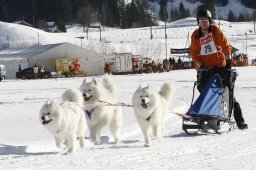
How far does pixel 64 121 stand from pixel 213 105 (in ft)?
6.73

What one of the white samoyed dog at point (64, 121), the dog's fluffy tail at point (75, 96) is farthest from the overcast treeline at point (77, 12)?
the white samoyed dog at point (64, 121)

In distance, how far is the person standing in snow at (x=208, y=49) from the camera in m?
6.21

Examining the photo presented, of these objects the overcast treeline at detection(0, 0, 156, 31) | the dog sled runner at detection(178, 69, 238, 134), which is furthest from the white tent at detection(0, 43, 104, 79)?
the overcast treeline at detection(0, 0, 156, 31)

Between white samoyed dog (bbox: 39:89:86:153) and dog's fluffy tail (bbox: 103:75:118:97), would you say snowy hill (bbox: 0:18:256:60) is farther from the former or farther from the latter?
white samoyed dog (bbox: 39:89:86:153)

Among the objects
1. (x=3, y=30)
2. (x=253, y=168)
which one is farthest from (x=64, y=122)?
(x=3, y=30)

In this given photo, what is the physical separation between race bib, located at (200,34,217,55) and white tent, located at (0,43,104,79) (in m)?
32.9

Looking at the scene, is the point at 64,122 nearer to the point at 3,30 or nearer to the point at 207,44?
the point at 207,44

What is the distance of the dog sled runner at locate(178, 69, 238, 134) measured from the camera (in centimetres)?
605

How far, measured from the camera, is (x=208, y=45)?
6.29 m

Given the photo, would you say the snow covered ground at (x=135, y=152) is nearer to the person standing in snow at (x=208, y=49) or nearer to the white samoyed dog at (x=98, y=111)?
the white samoyed dog at (x=98, y=111)

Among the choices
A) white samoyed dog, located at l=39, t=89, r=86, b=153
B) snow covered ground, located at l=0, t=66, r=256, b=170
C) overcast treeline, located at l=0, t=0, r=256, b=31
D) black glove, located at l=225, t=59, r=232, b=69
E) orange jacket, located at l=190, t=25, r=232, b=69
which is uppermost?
overcast treeline, located at l=0, t=0, r=256, b=31

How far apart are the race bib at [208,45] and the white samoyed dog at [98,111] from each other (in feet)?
4.43

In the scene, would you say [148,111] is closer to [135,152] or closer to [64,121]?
[135,152]

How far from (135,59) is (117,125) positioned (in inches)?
1352
